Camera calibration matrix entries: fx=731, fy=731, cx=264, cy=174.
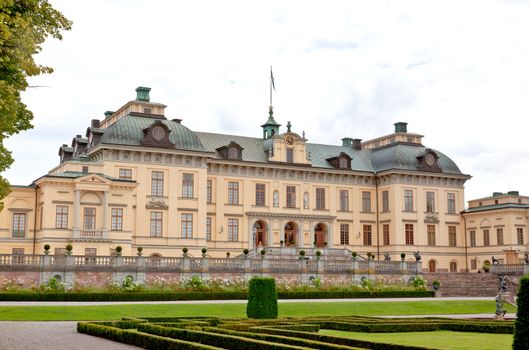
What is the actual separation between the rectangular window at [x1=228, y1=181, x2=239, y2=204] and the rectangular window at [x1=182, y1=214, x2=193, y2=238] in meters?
4.46

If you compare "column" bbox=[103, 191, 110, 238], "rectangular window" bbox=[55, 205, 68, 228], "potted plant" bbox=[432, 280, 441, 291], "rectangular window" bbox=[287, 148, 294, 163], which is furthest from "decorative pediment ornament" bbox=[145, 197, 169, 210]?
"potted plant" bbox=[432, 280, 441, 291]

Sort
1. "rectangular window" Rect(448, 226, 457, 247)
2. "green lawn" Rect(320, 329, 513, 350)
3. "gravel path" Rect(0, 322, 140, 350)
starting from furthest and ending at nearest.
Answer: "rectangular window" Rect(448, 226, 457, 247), "gravel path" Rect(0, 322, 140, 350), "green lawn" Rect(320, 329, 513, 350)

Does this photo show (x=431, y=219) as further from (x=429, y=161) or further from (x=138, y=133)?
(x=138, y=133)

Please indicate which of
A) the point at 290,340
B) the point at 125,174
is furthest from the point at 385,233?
the point at 290,340

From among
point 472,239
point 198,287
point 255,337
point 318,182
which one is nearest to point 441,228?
point 472,239

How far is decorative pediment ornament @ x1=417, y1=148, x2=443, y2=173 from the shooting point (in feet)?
206

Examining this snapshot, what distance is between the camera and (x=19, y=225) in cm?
4778

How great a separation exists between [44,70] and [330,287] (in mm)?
29571

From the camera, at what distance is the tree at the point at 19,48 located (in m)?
15.9

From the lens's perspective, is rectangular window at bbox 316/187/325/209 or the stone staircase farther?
rectangular window at bbox 316/187/325/209

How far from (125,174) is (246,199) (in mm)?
10614

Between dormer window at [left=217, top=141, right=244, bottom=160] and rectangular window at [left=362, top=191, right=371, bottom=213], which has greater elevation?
dormer window at [left=217, top=141, right=244, bottom=160]

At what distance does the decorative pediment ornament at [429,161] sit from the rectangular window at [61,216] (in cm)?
3055

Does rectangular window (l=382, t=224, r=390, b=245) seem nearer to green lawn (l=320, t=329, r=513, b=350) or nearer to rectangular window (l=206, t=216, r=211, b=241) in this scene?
rectangular window (l=206, t=216, r=211, b=241)
